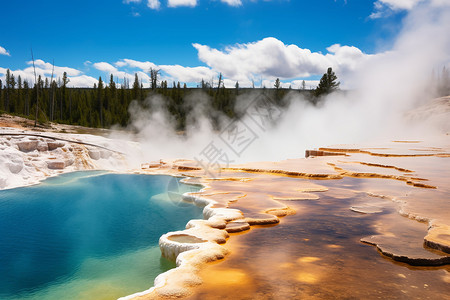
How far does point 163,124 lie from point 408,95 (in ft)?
112

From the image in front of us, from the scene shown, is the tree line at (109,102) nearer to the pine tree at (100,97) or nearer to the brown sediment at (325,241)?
the pine tree at (100,97)

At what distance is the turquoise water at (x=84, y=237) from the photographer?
14.0ft

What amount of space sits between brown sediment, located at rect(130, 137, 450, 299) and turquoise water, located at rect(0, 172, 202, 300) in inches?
41.7

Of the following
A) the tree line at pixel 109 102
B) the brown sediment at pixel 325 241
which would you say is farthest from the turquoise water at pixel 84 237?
the tree line at pixel 109 102

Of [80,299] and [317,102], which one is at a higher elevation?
[317,102]

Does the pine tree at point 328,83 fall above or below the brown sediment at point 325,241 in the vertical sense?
above

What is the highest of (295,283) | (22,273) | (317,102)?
(317,102)

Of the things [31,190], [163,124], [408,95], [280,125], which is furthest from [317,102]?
[31,190]

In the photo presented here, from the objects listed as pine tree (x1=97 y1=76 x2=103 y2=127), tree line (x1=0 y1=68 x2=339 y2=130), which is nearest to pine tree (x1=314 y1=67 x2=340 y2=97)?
tree line (x1=0 y1=68 x2=339 y2=130)

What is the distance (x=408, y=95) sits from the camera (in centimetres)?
4450

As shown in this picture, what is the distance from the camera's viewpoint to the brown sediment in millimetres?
2904

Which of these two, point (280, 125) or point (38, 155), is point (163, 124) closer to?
point (280, 125)

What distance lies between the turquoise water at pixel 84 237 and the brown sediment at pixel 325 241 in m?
1.06

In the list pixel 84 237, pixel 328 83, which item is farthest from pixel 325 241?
pixel 328 83
